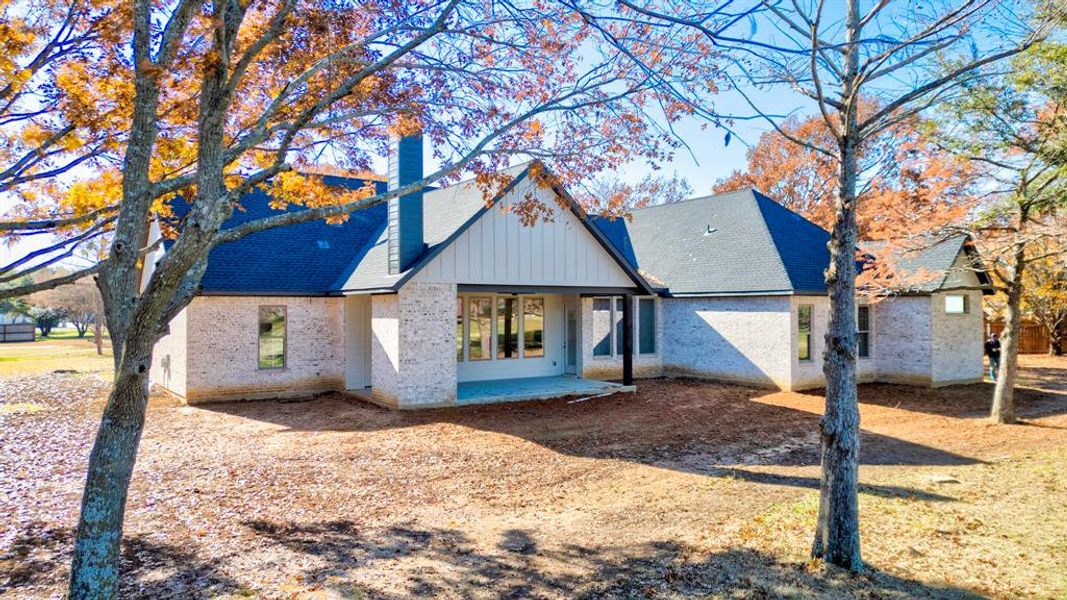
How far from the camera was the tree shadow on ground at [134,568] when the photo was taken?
4.80 m

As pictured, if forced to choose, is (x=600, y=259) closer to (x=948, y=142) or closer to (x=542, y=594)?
(x=948, y=142)

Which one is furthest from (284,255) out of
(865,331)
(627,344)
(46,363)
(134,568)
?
(865,331)

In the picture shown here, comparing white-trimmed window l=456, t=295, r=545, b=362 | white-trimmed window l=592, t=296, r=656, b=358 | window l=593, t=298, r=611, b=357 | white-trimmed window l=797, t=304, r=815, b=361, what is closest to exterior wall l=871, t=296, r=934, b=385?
white-trimmed window l=797, t=304, r=815, b=361

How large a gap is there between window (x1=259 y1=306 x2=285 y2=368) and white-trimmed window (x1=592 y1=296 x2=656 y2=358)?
8.86 m

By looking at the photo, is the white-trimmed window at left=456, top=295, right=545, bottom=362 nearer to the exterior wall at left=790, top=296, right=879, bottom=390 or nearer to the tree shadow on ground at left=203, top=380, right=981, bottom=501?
the tree shadow on ground at left=203, top=380, right=981, bottom=501

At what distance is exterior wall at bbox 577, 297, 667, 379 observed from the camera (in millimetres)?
17703

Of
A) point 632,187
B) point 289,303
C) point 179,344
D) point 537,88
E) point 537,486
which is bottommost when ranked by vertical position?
point 537,486

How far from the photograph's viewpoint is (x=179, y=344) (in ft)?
48.2

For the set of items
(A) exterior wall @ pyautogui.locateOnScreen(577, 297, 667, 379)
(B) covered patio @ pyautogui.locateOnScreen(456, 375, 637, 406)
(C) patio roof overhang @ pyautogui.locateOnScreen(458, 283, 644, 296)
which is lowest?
(B) covered patio @ pyautogui.locateOnScreen(456, 375, 637, 406)

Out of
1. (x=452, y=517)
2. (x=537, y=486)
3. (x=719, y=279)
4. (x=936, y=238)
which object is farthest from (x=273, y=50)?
(x=719, y=279)

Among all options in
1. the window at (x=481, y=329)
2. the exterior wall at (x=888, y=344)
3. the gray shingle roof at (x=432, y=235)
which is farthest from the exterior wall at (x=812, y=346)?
the gray shingle roof at (x=432, y=235)

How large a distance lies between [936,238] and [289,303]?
50.3 ft

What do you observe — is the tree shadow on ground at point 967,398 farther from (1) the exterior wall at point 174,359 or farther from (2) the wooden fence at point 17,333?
(2) the wooden fence at point 17,333

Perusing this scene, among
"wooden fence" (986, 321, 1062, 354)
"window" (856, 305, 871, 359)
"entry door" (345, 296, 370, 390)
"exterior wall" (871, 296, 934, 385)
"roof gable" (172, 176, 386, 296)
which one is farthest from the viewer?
"wooden fence" (986, 321, 1062, 354)
